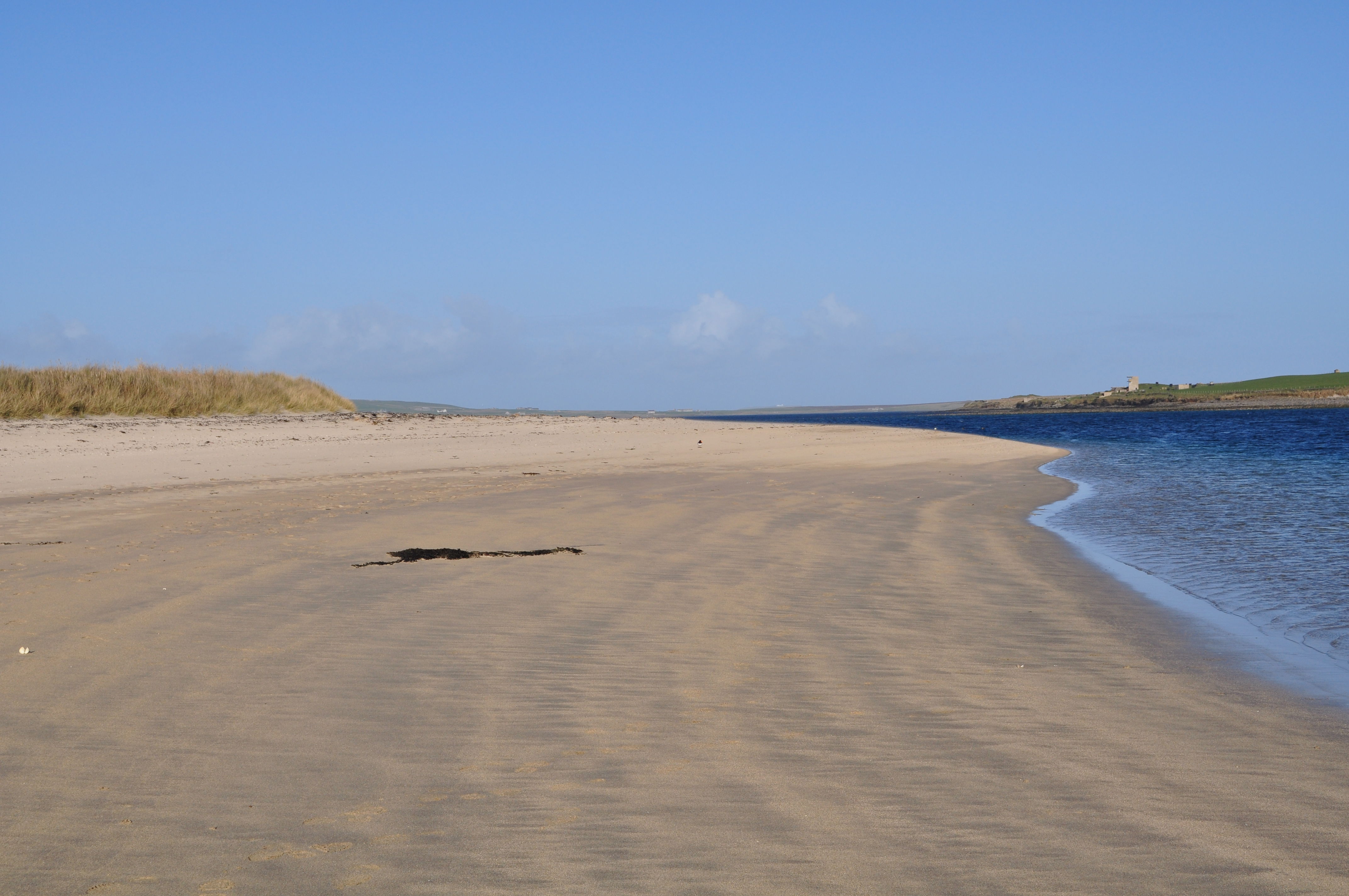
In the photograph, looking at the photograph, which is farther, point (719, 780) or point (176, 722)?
point (176, 722)

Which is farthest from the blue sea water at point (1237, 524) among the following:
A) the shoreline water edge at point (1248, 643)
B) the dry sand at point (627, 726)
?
the dry sand at point (627, 726)

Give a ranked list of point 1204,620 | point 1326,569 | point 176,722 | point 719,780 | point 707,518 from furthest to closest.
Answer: point 707,518
point 1326,569
point 1204,620
point 176,722
point 719,780

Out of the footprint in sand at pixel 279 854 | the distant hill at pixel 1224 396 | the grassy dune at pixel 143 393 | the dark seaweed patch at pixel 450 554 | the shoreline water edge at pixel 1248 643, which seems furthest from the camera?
the distant hill at pixel 1224 396

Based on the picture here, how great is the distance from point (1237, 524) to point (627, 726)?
1089cm

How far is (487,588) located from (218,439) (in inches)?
695

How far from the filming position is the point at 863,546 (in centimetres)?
1000

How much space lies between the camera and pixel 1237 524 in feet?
40.1

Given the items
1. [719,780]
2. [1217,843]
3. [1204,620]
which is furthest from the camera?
[1204,620]

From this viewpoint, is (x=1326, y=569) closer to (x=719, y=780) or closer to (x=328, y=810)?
(x=719, y=780)

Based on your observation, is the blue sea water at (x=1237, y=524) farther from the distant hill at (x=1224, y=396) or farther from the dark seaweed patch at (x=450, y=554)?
the distant hill at (x=1224, y=396)

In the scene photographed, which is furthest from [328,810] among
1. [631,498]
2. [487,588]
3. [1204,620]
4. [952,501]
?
[952,501]

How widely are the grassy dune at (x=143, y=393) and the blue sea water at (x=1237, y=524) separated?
25.7m

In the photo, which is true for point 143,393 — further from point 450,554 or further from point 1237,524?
point 1237,524

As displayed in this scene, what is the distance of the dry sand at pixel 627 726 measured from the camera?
291 cm
